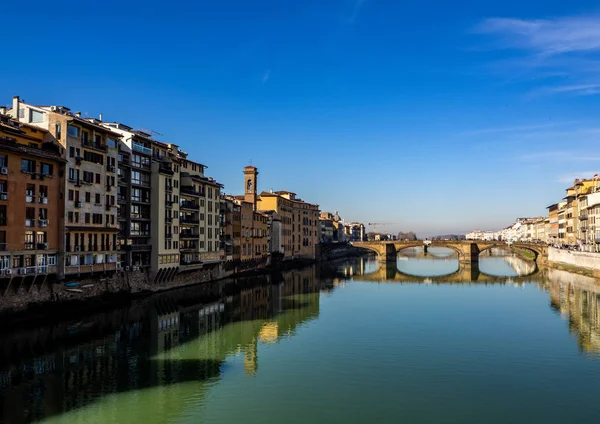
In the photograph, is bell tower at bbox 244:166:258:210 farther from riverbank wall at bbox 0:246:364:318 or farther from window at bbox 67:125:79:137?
window at bbox 67:125:79:137

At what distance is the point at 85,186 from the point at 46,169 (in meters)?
4.66

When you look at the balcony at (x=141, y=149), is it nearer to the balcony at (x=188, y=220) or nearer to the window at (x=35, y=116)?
the balcony at (x=188, y=220)

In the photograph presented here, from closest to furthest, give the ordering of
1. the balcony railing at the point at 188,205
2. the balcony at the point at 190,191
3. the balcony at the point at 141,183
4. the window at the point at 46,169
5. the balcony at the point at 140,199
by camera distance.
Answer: the window at the point at 46,169, the balcony at the point at 141,183, the balcony at the point at 140,199, the balcony railing at the point at 188,205, the balcony at the point at 190,191

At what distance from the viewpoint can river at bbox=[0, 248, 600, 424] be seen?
66.8 feet

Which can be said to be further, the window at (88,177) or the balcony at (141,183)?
the balcony at (141,183)

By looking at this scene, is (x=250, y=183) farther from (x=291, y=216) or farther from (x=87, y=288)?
(x=87, y=288)

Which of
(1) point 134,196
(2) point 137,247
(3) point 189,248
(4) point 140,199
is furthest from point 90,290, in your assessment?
(3) point 189,248

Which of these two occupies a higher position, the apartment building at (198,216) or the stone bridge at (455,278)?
the apartment building at (198,216)

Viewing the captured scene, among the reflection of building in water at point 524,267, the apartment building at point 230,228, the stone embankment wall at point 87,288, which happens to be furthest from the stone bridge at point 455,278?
the stone embankment wall at point 87,288

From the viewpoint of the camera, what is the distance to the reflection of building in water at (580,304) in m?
34.1

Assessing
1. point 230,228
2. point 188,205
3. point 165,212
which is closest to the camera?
point 165,212

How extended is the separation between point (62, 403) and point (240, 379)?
814 cm

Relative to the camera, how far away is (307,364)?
90.5ft

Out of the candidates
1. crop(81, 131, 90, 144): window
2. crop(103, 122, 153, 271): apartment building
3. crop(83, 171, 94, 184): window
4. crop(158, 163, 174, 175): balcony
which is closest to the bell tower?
crop(158, 163, 174, 175): balcony
